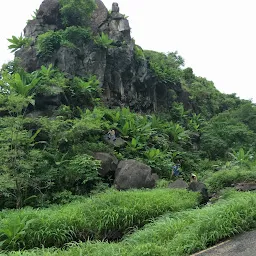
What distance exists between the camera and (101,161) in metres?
12.5

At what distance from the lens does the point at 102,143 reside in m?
13.6

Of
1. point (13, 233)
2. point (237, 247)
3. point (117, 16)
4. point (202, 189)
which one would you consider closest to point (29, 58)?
point (117, 16)

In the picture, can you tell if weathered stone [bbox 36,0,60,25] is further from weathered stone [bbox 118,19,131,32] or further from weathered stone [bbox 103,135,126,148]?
weathered stone [bbox 103,135,126,148]

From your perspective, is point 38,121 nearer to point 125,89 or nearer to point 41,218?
point 41,218

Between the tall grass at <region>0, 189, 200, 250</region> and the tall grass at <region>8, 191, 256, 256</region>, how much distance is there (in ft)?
4.62

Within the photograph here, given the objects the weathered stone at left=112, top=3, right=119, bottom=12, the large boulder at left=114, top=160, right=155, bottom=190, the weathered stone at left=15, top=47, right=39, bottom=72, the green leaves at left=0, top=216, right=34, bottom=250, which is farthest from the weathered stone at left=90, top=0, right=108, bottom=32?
the green leaves at left=0, top=216, right=34, bottom=250

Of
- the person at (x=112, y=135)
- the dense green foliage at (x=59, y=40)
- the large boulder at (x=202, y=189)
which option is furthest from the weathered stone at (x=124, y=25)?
the large boulder at (x=202, y=189)

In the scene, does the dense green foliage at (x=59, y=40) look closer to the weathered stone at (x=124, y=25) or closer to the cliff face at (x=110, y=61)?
the cliff face at (x=110, y=61)

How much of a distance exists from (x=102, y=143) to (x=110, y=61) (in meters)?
8.46

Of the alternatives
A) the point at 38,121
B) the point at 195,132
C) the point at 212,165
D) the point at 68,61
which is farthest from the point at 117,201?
the point at 195,132

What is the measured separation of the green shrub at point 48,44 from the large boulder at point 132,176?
32.5 feet

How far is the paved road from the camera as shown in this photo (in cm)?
436

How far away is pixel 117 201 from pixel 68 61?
12512 mm

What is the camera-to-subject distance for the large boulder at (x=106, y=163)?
12.4 meters
